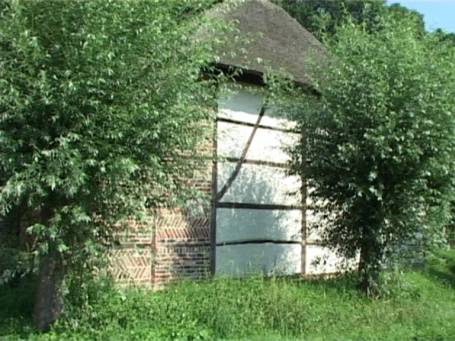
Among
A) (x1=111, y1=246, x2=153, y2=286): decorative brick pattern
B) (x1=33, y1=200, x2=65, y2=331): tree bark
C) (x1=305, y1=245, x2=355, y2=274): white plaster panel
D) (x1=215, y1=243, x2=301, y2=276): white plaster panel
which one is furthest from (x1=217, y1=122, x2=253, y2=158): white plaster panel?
(x1=33, y1=200, x2=65, y2=331): tree bark

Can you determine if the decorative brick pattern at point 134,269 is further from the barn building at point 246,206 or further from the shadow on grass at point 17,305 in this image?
the shadow on grass at point 17,305

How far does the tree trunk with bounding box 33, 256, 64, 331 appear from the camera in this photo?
308 inches

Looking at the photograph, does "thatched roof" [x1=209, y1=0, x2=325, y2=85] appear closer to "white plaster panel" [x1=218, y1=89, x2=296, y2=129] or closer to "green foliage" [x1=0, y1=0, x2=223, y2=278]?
"white plaster panel" [x1=218, y1=89, x2=296, y2=129]

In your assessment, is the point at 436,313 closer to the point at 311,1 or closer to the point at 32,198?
the point at 32,198

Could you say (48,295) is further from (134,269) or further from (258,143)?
(258,143)

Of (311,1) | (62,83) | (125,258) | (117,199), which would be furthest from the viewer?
(311,1)

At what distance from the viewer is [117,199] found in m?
7.49

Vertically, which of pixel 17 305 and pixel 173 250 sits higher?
pixel 173 250

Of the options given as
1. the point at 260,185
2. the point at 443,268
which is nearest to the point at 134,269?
the point at 260,185

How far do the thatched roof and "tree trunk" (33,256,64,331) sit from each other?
15.5 ft

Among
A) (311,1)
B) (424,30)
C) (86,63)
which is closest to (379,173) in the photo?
(424,30)

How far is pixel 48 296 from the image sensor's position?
25.7 feet

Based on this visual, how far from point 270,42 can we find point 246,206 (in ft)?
11.8

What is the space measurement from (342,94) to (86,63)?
15.4 ft
